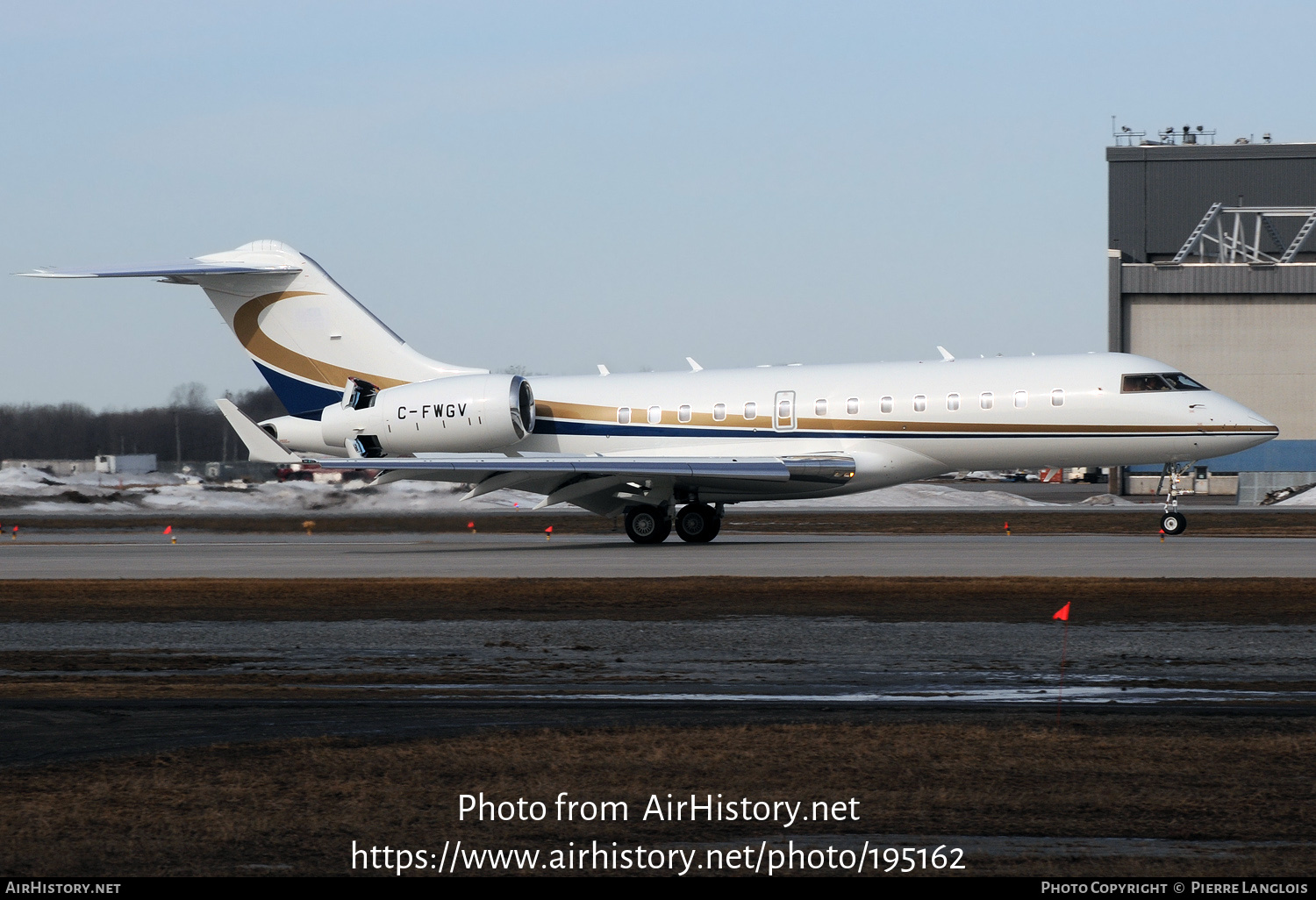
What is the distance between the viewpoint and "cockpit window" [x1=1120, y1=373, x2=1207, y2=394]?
2839cm

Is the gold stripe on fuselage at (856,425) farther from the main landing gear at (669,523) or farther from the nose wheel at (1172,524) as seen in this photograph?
the nose wheel at (1172,524)

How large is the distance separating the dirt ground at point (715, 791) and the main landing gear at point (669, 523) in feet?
67.7

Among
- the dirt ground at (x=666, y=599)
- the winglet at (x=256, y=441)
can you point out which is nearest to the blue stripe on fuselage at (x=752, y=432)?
the winglet at (x=256, y=441)

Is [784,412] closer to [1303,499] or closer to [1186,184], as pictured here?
[1303,499]

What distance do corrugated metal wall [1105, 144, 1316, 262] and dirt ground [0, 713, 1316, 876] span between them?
68.8 metres

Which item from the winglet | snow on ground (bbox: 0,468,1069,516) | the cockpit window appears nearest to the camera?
the winglet

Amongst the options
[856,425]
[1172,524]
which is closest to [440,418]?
[856,425]

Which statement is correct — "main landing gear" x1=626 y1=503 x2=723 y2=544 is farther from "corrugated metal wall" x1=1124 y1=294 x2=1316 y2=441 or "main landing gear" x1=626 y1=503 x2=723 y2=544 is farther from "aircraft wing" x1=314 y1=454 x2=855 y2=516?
"corrugated metal wall" x1=1124 y1=294 x2=1316 y2=441

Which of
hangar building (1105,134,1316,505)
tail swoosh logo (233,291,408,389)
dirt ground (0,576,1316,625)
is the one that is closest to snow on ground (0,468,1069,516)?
hangar building (1105,134,1316,505)

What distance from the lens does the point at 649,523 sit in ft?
99.0

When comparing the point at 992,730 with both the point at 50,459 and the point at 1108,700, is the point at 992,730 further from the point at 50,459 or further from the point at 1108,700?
the point at 50,459

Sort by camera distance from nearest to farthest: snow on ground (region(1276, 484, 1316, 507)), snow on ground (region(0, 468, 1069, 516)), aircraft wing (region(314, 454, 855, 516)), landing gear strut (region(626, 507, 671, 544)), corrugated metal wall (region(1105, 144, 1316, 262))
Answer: aircraft wing (region(314, 454, 855, 516))
landing gear strut (region(626, 507, 671, 544))
snow on ground (region(1276, 484, 1316, 507))
snow on ground (region(0, 468, 1069, 516))
corrugated metal wall (region(1105, 144, 1316, 262))

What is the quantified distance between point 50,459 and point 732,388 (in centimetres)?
9593

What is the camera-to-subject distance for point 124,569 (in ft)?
81.5
